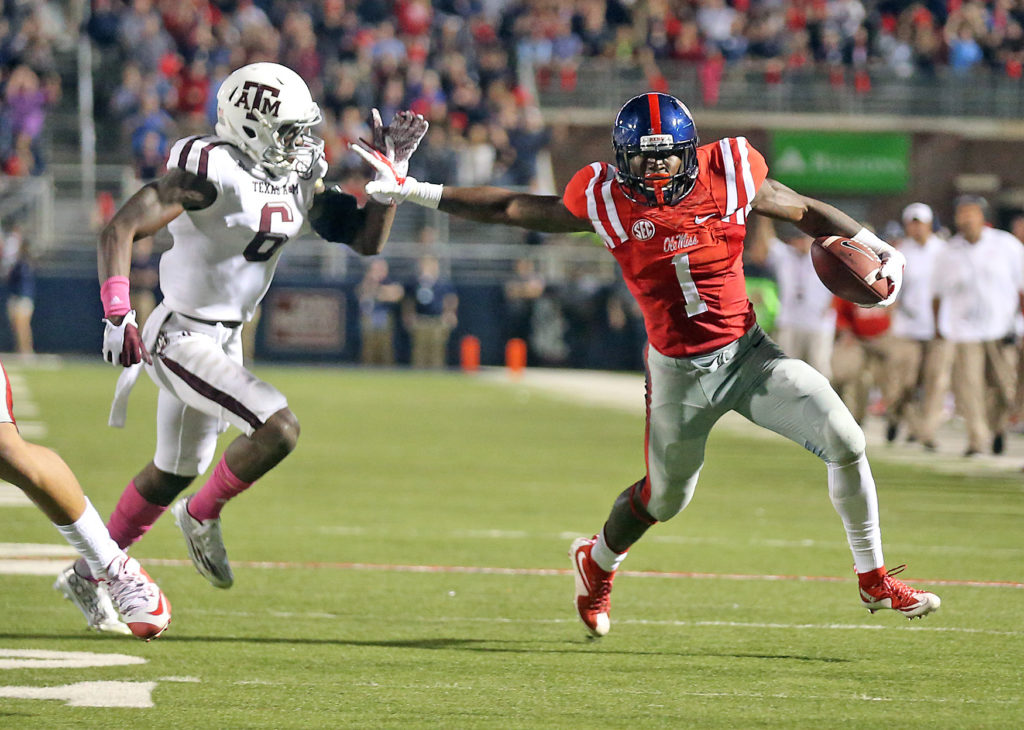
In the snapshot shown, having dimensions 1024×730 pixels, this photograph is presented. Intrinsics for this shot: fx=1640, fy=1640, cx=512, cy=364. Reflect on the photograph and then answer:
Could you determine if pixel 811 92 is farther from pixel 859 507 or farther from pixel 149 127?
pixel 859 507

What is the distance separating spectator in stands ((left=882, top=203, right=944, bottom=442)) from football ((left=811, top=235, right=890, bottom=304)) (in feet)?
24.7

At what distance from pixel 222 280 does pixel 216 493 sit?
764 millimetres

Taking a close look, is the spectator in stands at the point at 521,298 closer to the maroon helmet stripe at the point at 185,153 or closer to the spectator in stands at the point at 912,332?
the spectator in stands at the point at 912,332

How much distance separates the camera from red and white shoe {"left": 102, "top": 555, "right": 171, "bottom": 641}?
5.02 metres

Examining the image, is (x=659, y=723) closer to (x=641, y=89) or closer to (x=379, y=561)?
(x=379, y=561)

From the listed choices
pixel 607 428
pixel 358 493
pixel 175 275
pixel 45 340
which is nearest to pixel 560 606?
pixel 175 275

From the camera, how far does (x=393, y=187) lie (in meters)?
5.77

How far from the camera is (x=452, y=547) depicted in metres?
7.71

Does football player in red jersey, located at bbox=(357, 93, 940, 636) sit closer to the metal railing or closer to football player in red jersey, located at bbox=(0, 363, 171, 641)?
football player in red jersey, located at bbox=(0, 363, 171, 641)

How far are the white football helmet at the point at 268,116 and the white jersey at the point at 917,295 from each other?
8.01 meters

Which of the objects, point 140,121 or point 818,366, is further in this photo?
point 140,121

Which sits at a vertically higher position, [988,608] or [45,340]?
[988,608]

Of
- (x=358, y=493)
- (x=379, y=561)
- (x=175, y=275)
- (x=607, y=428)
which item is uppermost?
(x=175, y=275)

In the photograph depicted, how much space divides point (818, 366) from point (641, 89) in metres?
13.5
